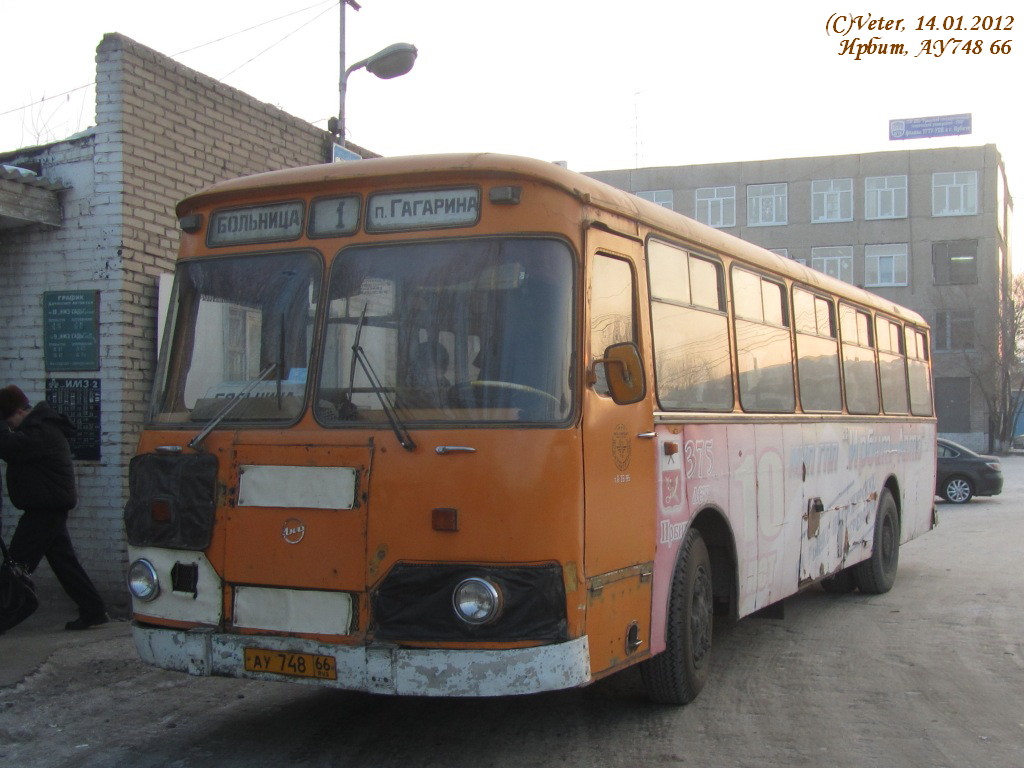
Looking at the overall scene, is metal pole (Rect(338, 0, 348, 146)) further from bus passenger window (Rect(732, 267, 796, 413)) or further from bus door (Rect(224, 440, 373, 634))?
bus door (Rect(224, 440, 373, 634))

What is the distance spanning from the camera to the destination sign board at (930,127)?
5300cm

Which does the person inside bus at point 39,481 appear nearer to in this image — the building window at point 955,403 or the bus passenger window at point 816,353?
the bus passenger window at point 816,353

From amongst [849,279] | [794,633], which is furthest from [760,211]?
[794,633]

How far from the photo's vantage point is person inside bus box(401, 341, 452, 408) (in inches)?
201

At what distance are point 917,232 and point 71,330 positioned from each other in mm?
50330

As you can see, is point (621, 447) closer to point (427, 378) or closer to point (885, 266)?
point (427, 378)

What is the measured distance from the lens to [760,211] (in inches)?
2186

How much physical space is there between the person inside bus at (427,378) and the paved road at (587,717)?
5.85 ft

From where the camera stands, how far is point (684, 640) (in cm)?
625

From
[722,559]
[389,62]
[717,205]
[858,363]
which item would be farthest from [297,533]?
[717,205]

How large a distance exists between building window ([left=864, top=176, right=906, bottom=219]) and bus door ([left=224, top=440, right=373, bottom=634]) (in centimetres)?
5283

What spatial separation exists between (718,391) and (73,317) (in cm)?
561

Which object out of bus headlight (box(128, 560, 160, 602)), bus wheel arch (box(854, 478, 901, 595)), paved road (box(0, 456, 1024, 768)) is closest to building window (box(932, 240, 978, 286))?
bus wheel arch (box(854, 478, 901, 595))

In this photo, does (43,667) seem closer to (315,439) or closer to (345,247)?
(315,439)
